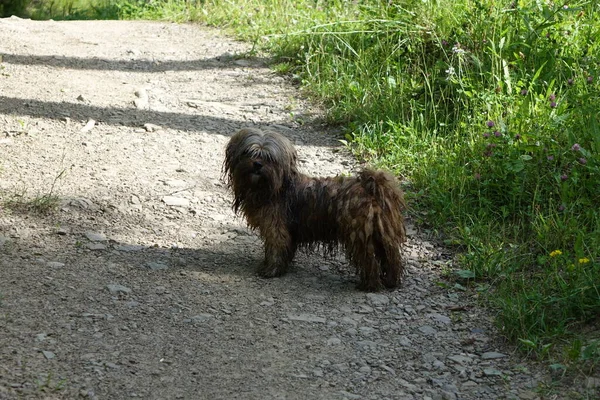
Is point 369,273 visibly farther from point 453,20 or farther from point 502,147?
point 453,20

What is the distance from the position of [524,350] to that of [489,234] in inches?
62.0

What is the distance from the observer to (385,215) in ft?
18.2

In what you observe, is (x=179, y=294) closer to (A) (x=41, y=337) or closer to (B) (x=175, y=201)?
(A) (x=41, y=337)

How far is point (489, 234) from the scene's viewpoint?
248 inches

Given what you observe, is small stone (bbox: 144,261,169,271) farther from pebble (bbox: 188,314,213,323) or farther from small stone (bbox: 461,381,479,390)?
small stone (bbox: 461,381,479,390)

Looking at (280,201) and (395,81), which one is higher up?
(395,81)

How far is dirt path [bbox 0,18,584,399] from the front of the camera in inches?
177

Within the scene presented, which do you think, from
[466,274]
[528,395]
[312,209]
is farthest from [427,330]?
[312,209]

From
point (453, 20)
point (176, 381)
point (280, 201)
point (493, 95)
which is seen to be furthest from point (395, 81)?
point (176, 381)

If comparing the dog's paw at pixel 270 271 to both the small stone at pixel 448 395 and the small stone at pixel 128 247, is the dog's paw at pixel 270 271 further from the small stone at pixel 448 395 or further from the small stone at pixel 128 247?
the small stone at pixel 448 395

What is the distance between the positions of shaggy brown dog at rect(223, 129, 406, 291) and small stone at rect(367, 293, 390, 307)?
62mm

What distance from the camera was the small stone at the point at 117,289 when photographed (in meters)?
5.37

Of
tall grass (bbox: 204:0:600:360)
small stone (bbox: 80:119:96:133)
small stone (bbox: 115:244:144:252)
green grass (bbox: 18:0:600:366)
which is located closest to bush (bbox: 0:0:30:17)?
green grass (bbox: 18:0:600:366)

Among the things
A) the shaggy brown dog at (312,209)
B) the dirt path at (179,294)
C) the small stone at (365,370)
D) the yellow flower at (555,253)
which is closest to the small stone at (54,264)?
the dirt path at (179,294)
